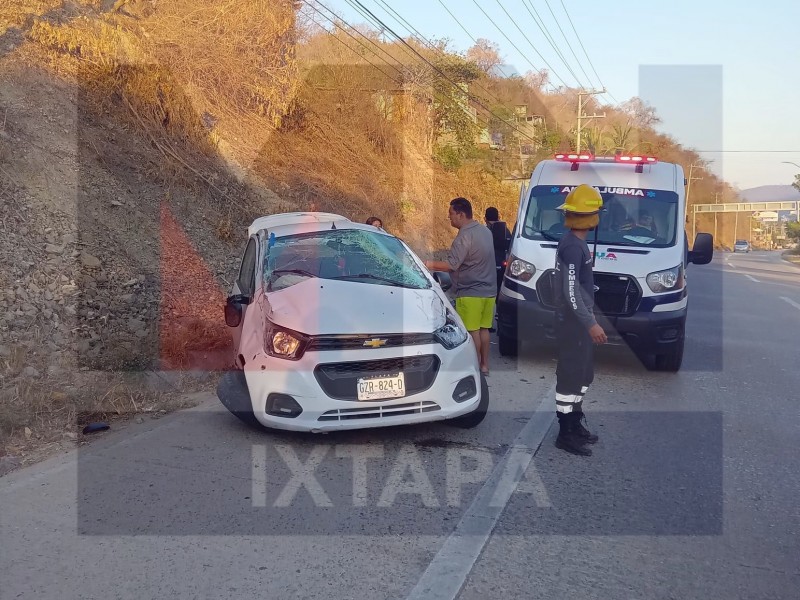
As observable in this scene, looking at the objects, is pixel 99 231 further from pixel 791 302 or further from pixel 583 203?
pixel 791 302

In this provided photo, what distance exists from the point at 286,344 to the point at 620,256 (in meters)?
4.38

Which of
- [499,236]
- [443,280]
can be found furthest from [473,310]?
[499,236]

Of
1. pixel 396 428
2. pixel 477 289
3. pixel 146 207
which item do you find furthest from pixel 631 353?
pixel 146 207

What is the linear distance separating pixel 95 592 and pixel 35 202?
24.1 feet

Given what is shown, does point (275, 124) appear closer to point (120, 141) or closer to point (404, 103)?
point (120, 141)

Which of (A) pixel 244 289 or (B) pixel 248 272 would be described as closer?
(A) pixel 244 289

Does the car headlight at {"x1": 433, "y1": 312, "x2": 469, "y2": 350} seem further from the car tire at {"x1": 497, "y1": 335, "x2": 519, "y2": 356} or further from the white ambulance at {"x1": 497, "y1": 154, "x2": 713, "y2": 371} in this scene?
the car tire at {"x1": 497, "y1": 335, "x2": 519, "y2": 356}

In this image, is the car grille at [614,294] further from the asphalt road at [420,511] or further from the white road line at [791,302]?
the white road line at [791,302]

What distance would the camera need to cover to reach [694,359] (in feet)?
31.7

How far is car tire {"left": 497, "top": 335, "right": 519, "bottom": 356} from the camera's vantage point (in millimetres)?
9188

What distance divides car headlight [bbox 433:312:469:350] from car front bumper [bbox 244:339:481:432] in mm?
96

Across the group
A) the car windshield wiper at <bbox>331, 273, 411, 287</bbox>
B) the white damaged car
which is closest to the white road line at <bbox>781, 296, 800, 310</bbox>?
the car windshield wiper at <bbox>331, 273, 411, 287</bbox>

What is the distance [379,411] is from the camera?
18.2 ft

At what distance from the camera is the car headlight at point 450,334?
19.4ft
